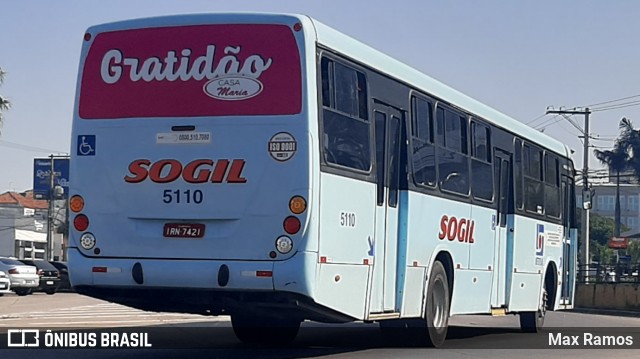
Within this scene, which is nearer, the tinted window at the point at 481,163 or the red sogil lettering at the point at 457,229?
the red sogil lettering at the point at 457,229

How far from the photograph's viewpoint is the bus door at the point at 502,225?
18.2m

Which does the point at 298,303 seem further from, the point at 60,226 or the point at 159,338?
the point at 60,226

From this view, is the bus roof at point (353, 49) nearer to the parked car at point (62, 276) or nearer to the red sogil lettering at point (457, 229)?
the red sogil lettering at point (457, 229)

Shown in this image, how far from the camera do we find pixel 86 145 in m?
12.5

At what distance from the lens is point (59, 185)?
258 ft

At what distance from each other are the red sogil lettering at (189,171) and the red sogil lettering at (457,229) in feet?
14.5

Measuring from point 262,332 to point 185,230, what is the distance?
14.2ft

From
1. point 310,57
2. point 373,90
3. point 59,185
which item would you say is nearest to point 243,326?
point 373,90

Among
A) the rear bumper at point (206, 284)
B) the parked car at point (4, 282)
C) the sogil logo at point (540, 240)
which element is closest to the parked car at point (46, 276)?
the parked car at point (4, 282)

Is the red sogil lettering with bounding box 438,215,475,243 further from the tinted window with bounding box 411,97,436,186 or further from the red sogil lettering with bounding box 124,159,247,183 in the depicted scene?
the red sogil lettering with bounding box 124,159,247,183

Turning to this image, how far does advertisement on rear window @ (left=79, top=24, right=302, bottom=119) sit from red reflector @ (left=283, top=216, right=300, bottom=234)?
1.10 m

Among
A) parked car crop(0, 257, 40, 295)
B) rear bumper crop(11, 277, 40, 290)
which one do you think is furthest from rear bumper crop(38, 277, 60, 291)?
rear bumper crop(11, 277, 40, 290)

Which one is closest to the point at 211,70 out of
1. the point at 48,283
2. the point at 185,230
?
the point at 185,230

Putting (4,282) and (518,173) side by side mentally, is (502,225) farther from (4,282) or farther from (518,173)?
(4,282)
